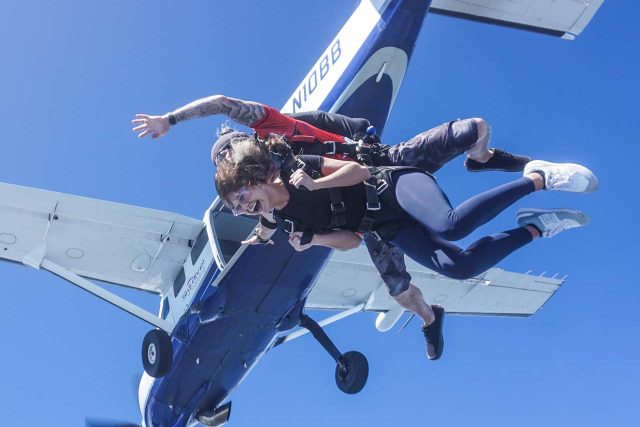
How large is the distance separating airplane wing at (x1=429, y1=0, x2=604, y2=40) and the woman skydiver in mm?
5103

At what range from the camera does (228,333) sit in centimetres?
953

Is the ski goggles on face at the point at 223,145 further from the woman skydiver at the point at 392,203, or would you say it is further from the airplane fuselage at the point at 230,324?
the airplane fuselage at the point at 230,324

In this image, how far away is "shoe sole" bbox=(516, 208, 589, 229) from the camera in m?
5.28

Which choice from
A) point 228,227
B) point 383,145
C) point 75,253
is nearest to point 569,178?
point 383,145

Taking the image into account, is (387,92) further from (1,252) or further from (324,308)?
(1,252)

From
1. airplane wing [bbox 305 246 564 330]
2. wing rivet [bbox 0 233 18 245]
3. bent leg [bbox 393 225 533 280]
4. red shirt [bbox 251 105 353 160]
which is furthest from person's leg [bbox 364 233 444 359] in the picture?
wing rivet [bbox 0 233 18 245]

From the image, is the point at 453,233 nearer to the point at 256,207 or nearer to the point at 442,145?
the point at 442,145

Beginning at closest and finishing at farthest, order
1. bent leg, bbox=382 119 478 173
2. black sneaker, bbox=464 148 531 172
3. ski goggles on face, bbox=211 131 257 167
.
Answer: ski goggles on face, bbox=211 131 257 167, bent leg, bbox=382 119 478 173, black sneaker, bbox=464 148 531 172

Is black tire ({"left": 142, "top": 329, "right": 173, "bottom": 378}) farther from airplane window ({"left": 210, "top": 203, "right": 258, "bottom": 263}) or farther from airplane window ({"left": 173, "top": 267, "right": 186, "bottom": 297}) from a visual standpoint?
airplane window ({"left": 210, "top": 203, "right": 258, "bottom": 263})

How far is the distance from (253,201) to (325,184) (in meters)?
0.50

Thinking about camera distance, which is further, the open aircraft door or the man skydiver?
the open aircraft door

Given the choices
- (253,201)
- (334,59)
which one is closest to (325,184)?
(253,201)

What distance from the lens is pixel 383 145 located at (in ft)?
19.9

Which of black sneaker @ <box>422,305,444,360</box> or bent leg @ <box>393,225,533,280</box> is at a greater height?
bent leg @ <box>393,225,533,280</box>
